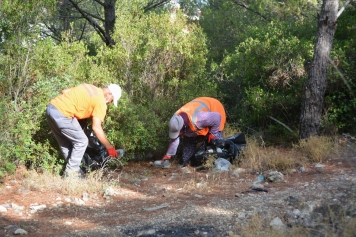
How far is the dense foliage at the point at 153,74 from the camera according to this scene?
7324 millimetres

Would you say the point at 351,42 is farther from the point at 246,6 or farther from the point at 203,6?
the point at 203,6

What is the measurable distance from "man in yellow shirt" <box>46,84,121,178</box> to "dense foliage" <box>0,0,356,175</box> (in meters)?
0.40

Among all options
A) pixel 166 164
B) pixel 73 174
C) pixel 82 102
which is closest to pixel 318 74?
pixel 166 164

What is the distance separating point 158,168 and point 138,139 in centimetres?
67

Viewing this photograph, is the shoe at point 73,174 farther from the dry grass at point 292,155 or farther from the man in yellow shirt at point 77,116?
the dry grass at point 292,155

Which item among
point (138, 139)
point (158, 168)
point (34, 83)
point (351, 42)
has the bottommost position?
point (158, 168)

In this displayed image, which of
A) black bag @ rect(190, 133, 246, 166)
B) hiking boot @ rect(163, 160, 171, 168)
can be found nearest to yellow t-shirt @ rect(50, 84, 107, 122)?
hiking boot @ rect(163, 160, 171, 168)

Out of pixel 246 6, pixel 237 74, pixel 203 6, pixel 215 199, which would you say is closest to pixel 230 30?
pixel 246 6

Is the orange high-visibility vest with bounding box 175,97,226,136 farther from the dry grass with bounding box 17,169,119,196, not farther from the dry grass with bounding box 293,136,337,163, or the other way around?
the dry grass with bounding box 17,169,119,196

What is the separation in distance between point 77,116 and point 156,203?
1868 mm

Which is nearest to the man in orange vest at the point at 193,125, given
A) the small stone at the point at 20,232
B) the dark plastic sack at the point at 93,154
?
the dark plastic sack at the point at 93,154

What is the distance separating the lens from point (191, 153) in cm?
832

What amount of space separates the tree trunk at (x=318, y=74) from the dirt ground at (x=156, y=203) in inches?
45.2

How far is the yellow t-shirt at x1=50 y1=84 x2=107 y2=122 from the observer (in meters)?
6.75
